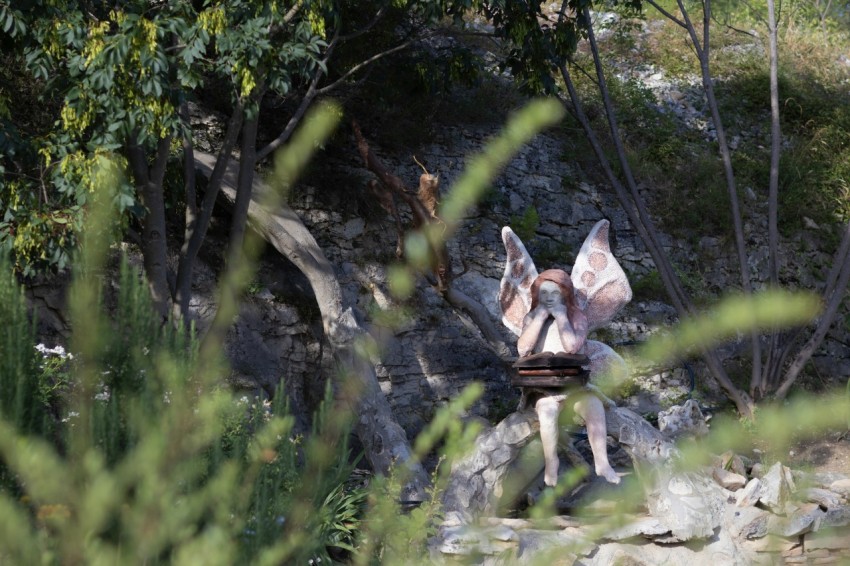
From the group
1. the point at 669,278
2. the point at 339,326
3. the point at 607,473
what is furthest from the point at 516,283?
the point at 669,278

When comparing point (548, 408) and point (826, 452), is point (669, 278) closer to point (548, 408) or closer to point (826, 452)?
point (826, 452)

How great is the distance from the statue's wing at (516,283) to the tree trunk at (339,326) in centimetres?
121

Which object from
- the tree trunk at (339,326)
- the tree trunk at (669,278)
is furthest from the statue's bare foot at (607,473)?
the tree trunk at (669,278)

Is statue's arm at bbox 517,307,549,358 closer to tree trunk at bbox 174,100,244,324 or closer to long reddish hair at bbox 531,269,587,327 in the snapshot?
long reddish hair at bbox 531,269,587,327

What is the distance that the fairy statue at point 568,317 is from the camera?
19.0 feet

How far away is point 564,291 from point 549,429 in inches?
33.6

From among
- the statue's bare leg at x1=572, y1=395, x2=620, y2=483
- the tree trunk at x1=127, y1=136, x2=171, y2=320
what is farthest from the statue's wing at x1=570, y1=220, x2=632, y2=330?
the tree trunk at x1=127, y1=136, x2=171, y2=320

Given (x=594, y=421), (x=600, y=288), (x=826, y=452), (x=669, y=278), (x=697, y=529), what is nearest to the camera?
(x=697, y=529)

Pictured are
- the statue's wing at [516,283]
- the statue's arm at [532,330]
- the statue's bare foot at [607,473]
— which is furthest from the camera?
the statue's wing at [516,283]

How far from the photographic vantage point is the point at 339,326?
7.67m

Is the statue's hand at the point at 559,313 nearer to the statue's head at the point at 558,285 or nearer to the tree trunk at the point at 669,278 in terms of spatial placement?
the statue's head at the point at 558,285

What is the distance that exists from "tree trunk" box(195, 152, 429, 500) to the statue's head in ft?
5.03

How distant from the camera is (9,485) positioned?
181cm

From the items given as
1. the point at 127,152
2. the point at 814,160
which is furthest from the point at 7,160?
the point at 814,160
